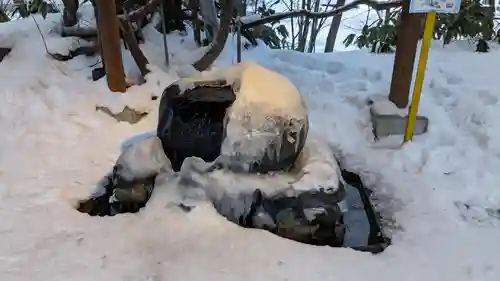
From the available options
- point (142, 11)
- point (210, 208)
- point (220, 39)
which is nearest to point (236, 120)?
point (210, 208)

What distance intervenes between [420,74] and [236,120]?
4.50ft

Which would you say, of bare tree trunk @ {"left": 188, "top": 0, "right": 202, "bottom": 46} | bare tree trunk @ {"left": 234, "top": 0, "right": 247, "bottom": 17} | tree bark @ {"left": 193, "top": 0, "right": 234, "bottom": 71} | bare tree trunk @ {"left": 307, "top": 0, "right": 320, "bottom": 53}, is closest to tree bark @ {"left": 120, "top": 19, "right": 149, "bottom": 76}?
tree bark @ {"left": 193, "top": 0, "right": 234, "bottom": 71}

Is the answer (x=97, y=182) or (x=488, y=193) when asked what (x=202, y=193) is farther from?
(x=488, y=193)

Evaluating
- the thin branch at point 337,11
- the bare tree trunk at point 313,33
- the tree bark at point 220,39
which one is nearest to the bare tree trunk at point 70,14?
the tree bark at point 220,39

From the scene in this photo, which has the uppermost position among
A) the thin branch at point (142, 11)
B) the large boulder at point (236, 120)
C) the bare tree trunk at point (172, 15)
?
A: the thin branch at point (142, 11)

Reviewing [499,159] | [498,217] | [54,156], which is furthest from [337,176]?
[54,156]

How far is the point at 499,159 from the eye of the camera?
3.13 m

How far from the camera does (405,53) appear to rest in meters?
3.45

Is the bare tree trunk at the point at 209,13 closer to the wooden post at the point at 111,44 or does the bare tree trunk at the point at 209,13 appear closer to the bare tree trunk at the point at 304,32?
the wooden post at the point at 111,44

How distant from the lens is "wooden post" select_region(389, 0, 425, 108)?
3370 millimetres

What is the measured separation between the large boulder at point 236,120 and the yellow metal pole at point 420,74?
94cm

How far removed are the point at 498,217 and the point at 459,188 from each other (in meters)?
0.29

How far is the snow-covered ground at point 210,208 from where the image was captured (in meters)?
2.24

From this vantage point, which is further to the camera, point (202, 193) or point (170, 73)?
point (170, 73)
